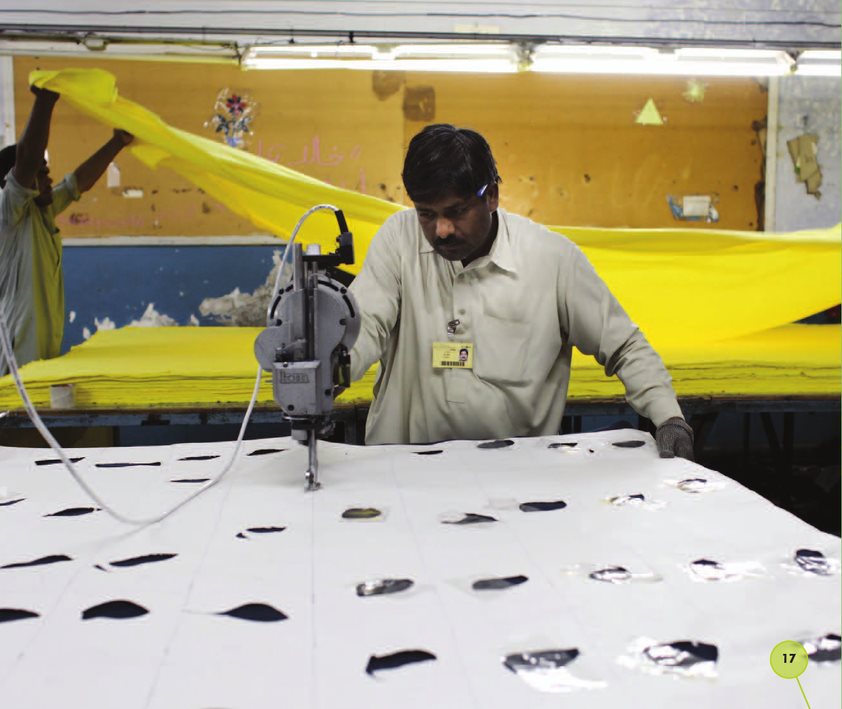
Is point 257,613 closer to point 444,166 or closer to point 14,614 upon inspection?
point 14,614

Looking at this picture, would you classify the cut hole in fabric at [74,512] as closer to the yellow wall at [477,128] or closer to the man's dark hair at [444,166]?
the man's dark hair at [444,166]

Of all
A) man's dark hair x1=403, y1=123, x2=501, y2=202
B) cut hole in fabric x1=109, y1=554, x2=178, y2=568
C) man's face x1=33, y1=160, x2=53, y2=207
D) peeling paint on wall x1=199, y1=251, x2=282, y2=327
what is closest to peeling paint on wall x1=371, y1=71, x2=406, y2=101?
peeling paint on wall x1=199, y1=251, x2=282, y2=327

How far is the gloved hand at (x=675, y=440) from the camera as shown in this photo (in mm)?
1610

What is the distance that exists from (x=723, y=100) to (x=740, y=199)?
0.53 metres

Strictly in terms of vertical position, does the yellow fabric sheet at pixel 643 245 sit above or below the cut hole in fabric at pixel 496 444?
above

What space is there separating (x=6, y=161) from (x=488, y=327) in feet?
7.18

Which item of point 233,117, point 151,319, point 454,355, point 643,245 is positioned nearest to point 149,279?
point 151,319

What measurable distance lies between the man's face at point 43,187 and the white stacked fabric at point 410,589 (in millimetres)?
1810

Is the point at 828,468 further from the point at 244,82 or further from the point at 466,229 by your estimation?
the point at 244,82

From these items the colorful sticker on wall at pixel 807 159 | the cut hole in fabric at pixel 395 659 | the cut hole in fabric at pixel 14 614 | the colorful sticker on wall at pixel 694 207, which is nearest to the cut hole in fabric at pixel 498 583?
the cut hole in fabric at pixel 395 659

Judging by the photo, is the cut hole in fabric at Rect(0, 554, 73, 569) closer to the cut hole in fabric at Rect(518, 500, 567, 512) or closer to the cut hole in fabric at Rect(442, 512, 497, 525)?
the cut hole in fabric at Rect(442, 512, 497, 525)

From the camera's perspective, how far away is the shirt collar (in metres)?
1.96

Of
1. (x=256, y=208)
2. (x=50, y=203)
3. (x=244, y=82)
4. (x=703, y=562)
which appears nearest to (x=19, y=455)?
(x=703, y=562)

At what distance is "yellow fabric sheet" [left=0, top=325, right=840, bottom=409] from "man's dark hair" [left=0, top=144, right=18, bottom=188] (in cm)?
75
